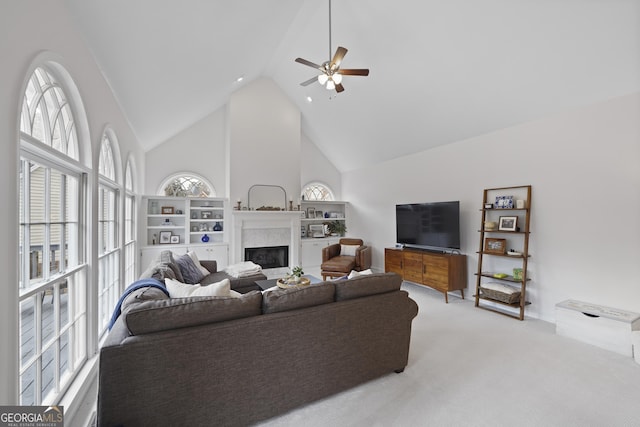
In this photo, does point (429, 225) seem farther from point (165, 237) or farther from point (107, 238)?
point (165, 237)

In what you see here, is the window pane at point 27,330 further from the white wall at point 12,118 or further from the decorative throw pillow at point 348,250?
the decorative throw pillow at point 348,250

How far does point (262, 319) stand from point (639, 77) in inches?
170

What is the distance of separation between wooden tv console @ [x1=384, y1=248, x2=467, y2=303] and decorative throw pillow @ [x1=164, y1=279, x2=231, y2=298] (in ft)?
11.7

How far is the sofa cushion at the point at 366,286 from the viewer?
7.09 feet

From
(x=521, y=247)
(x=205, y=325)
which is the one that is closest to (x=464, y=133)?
(x=521, y=247)

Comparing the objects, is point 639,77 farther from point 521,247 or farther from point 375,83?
point 375,83

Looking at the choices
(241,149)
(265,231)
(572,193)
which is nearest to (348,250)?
(265,231)

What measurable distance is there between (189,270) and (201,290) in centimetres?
195

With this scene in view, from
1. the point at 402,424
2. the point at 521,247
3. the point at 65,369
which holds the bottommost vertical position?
the point at 402,424

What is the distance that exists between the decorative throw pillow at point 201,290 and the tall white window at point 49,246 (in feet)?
2.27

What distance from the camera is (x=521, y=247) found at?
3.83m

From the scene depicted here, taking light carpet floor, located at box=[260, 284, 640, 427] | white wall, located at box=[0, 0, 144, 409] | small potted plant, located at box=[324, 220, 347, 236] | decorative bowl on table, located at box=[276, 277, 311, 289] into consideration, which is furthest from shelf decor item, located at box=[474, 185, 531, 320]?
white wall, located at box=[0, 0, 144, 409]

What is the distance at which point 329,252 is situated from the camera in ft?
20.2

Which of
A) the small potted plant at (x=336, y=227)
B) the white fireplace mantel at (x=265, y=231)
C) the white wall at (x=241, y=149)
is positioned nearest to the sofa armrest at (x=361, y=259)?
the white fireplace mantel at (x=265, y=231)
